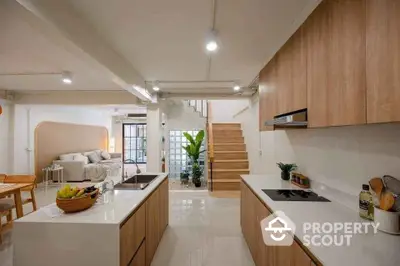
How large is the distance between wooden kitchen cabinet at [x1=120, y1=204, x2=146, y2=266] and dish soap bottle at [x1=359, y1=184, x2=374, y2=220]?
69.2 inches

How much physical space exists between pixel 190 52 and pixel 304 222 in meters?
2.28

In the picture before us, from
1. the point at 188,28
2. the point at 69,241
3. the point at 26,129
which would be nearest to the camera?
the point at 69,241

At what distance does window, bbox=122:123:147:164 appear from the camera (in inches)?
497

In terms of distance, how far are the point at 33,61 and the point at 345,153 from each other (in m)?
4.11

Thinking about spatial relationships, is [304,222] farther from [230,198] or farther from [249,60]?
[230,198]

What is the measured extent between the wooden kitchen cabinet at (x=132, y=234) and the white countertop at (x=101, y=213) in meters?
0.08

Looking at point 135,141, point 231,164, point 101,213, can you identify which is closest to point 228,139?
point 231,164

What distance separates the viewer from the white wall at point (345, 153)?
1509mm

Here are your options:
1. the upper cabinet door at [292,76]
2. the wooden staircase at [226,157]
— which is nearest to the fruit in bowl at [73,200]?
the upper cabinet door at [292,76]

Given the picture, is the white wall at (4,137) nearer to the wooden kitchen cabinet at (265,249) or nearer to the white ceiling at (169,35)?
the white ceiling at (169,35)

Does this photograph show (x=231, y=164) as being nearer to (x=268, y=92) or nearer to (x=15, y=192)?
(x=268, y=92)

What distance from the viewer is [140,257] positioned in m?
2.11

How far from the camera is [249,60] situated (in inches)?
127

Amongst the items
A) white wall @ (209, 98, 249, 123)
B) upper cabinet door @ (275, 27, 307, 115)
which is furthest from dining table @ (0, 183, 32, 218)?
white wall @ (209, 98, 249, 123)
